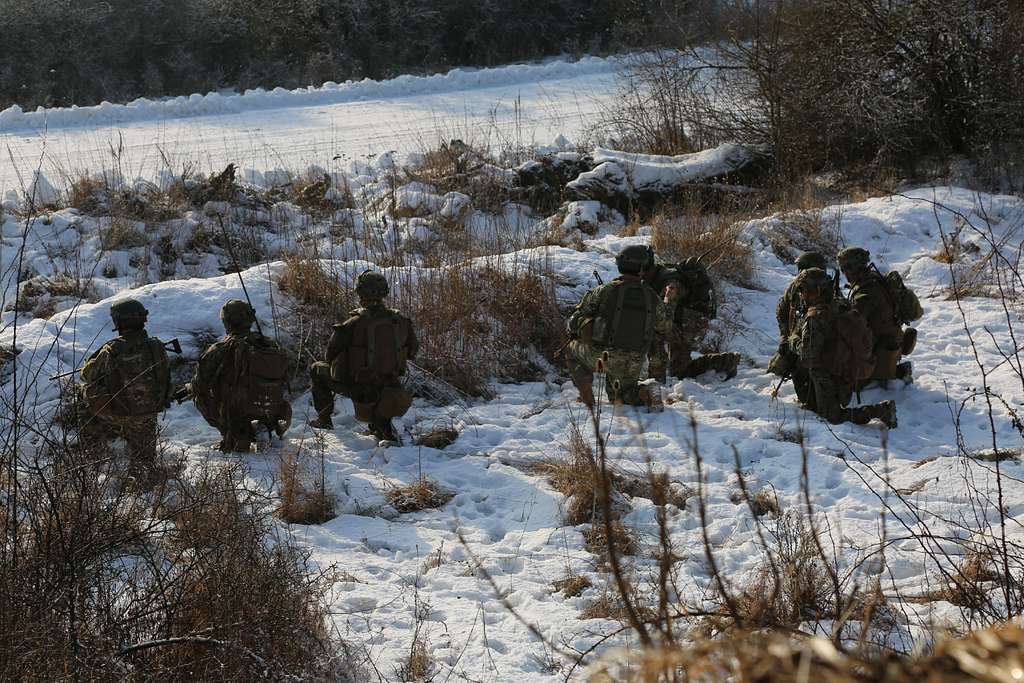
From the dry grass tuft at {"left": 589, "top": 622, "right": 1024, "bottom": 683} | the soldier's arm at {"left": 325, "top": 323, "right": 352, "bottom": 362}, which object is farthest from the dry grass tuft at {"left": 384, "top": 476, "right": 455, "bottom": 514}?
the dry grass tuft at {"left": 589, "top": 622, "right": 1024, "bottom": 683}

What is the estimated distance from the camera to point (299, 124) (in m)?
14.8

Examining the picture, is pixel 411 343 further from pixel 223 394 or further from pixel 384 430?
pixel 223 394

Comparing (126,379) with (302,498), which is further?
(126,379)

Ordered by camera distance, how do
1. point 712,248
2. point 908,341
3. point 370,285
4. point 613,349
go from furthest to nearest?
point 712,248 < point 908,341 < point 613,349 < point 370,285

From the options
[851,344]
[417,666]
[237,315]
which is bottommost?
[417,666]

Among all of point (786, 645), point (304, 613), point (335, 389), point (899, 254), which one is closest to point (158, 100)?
point (335, 389)

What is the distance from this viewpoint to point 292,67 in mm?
18375

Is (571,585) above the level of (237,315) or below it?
below

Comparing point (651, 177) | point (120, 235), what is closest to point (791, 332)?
point (651, 177)

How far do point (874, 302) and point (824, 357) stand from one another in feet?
2.52

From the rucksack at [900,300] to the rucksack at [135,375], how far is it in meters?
5.75

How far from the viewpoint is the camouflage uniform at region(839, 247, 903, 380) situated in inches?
318

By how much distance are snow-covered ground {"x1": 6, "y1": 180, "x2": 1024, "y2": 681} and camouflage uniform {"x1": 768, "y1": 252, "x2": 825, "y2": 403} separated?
0.29 m

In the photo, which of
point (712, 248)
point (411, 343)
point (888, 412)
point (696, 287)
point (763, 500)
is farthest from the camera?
point (712, 248)
